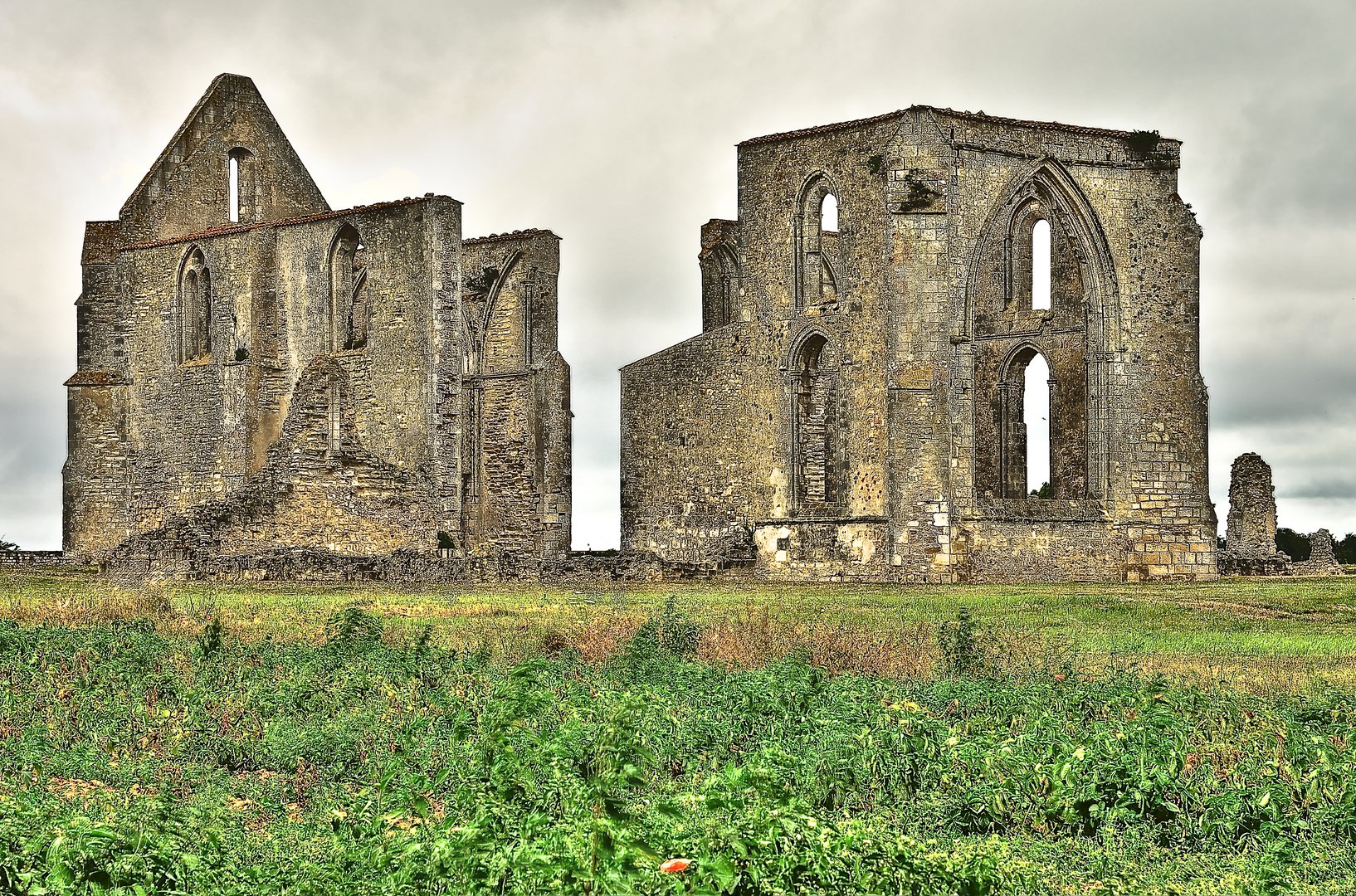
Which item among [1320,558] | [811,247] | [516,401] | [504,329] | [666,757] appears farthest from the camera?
[504,329]

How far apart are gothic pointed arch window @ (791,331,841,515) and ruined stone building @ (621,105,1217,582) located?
0.04m

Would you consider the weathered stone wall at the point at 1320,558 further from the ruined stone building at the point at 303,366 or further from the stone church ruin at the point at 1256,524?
the ruined stone building at the point at 303,366

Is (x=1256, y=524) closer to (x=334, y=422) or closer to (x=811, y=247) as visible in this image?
(x=811, y=247)

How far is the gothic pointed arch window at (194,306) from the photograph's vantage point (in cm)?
3462

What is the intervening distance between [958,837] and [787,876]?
210 cm

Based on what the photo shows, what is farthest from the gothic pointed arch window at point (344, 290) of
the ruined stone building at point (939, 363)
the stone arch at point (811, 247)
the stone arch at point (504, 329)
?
the stone arch at point (811, 247)

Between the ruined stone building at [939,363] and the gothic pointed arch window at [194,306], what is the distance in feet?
34.1

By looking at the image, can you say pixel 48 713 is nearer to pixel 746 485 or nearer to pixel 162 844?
pixel 162 844

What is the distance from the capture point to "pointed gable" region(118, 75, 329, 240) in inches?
1451

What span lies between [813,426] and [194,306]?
539 inches

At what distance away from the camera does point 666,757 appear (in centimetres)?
968

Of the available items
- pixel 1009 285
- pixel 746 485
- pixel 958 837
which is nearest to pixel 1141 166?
pixel 1009 285

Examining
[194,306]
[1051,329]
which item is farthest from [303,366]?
[1051,329]

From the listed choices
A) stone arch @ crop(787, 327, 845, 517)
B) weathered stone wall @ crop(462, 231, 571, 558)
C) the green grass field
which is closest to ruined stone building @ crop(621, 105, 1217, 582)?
stone arch @ crop(787, 327, 845, 517)
